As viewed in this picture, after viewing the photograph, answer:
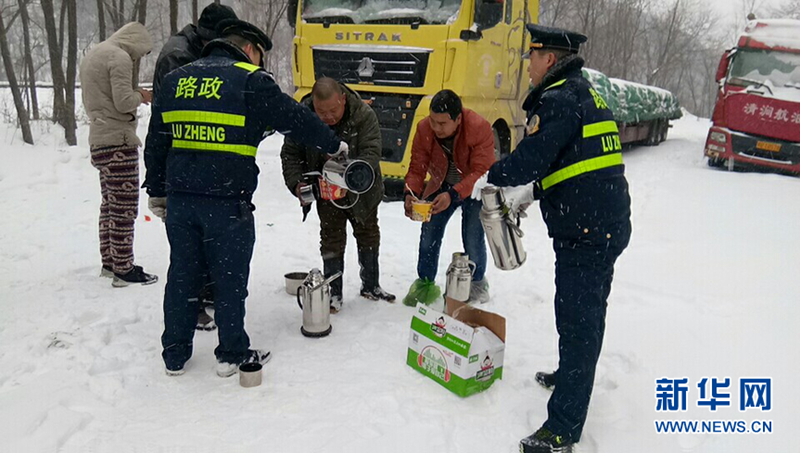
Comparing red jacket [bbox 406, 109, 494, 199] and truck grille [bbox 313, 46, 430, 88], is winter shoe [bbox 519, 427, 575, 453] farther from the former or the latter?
truck grille [bbox 313, 46, 430, 88]

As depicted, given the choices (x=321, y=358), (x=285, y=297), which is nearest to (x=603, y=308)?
(x=321, y=358)

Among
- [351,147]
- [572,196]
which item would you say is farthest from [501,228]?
[351,147]

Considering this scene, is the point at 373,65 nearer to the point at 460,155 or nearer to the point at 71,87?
the point at 460,155

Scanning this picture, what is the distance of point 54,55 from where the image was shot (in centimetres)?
979

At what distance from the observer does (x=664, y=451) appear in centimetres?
272

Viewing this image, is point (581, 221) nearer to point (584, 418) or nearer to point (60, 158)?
point (584, 418)

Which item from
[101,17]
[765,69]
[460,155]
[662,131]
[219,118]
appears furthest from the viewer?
[662,131]

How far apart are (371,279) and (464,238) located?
2.80ft

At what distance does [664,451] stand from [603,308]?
2.56ft

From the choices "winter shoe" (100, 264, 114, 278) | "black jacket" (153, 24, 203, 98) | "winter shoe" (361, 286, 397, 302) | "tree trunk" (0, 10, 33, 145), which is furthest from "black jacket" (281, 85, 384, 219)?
"tree trunk" (0, 10, 33, 145)

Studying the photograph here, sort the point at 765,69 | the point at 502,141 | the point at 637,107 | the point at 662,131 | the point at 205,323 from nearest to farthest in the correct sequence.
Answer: the point at 205,323 → the point at 502,141 → the point at 765,69 → the point at 637,107 → the point at 662,131

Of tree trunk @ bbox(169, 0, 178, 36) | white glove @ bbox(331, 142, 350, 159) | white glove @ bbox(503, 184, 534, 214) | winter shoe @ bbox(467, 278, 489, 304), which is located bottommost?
winter shoe @ bbox(467, 278, 489, 304)

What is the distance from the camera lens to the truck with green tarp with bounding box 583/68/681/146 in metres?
11.4

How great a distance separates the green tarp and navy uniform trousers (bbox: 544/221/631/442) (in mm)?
8025
